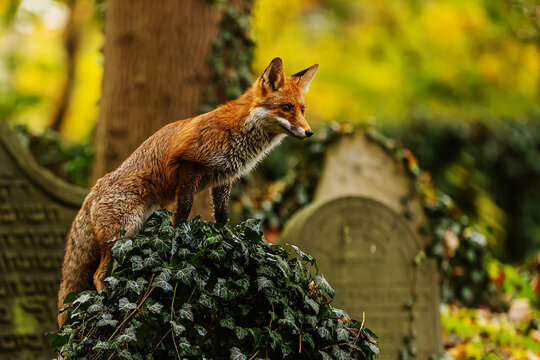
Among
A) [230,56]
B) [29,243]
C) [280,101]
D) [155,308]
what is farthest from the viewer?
[230,56]

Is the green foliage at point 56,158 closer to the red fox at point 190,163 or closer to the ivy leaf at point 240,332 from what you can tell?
the red fox at point 190,163

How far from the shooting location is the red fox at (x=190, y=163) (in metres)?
3.31

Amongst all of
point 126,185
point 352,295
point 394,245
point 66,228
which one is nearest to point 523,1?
point 394,245

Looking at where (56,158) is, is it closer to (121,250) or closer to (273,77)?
(121,250)

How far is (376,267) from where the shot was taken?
20.6 ft

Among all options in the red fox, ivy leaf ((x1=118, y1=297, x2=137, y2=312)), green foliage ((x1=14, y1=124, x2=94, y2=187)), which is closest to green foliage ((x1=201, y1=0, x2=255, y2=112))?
green foliage ((x1=14, y1=124, x2=94, y2=187))

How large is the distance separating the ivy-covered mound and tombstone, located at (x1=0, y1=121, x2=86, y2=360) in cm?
322

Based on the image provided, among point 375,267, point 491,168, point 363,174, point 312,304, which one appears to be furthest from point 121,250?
point 491,168

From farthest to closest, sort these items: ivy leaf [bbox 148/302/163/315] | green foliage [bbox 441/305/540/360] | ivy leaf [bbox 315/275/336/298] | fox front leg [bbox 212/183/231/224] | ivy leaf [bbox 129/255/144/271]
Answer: green foliage [bbox 441/305/540/360] → fox front leg [bbox 212/183/231/224] → ivy leaf [bbox 315/275/336/298] → ivy leaf [bbox 129/255/144/271] → ivy leaf [bbox 148/302/163/315]

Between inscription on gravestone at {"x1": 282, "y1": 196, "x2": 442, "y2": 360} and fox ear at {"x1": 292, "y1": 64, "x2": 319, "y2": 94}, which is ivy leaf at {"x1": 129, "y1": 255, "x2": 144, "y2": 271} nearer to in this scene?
fox ear at {"x1": 292, "y1": 64, "x2": 319, "y2": 94}

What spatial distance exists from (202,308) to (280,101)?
117 cm

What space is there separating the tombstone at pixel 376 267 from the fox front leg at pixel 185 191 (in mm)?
2687

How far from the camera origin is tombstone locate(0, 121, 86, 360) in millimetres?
6078

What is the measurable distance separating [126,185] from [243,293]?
3.27 ft
